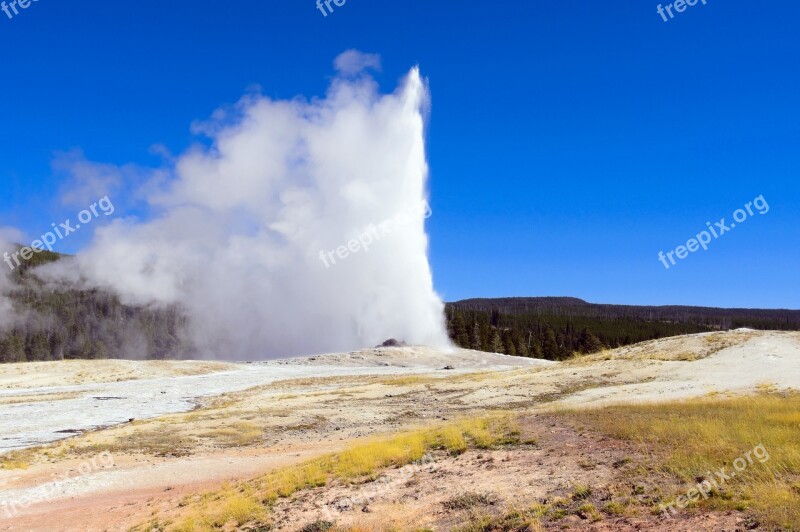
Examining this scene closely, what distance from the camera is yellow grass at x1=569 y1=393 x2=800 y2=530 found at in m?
9.91

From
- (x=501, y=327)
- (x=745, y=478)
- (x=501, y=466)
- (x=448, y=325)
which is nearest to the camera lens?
(x=745, y=478)

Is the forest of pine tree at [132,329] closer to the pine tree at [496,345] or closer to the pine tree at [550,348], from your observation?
the pine tree at [550,348]

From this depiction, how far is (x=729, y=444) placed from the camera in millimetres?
13258

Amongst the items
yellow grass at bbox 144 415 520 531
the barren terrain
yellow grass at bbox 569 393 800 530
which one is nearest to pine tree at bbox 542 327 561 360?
the barren terrain

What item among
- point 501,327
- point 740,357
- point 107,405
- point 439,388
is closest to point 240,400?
point 107,405

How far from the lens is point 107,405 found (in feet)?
134

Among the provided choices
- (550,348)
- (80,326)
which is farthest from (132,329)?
(550,348)

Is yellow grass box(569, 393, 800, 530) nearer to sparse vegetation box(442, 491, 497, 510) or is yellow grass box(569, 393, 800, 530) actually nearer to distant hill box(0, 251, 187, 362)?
sparse vegetation box(442, 491, 497, 510)

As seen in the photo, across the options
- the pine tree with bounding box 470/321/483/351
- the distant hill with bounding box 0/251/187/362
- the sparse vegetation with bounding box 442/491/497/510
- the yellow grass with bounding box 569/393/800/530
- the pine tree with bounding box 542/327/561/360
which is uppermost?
the distant hill with bounding box 0/251/187/362

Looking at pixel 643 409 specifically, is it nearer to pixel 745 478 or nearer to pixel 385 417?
pixel 745 478

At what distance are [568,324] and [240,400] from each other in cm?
10704

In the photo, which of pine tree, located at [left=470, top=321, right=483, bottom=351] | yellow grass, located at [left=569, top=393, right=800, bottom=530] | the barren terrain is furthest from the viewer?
pine tree, located at [left=470, top=321, right=483, bottom=351]

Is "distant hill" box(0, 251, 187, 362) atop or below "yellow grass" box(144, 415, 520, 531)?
atop

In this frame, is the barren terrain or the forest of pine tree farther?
the forest of pine tree
